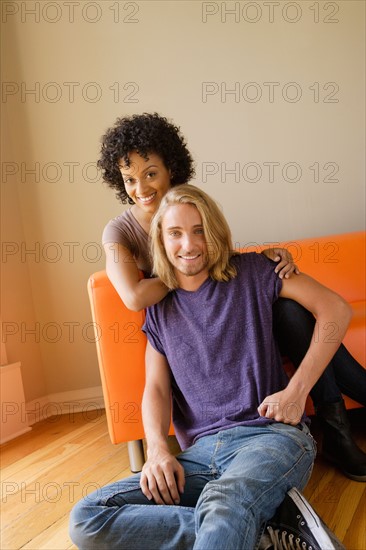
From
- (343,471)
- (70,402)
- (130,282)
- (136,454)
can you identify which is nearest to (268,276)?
(130,282)

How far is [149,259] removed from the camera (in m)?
1.80

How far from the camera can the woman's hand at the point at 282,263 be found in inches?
56.8

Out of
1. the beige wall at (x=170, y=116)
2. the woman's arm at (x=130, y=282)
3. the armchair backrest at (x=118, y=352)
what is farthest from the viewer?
the beige wall at (x=170, y=116)

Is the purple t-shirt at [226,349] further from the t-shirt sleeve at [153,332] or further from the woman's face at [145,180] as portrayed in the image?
the woman's face at [145,180]

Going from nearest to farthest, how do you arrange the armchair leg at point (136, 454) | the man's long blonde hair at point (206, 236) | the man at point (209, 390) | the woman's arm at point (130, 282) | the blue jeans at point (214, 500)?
the blue jeans at point (214, 500) < the man at point (209, 390) < the man's long blonde hair at point (206, 236) < the woman's arm at point (130, 282) < the armchair leg at point (136, 454)

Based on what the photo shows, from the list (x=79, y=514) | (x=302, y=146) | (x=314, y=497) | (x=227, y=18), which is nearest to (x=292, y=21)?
(x=227, y=18)

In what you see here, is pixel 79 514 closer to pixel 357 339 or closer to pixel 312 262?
pixel 357 339

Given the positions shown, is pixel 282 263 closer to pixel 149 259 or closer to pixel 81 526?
pixel 149 259

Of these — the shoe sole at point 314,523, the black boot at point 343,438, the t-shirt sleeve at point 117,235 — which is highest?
the t-shirt sleeve at point 117,235

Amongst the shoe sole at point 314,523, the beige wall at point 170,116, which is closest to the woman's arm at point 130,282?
the shoe sole at point 314,523

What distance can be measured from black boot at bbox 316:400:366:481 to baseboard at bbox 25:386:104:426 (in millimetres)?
1336

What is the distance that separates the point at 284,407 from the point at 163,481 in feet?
1.08

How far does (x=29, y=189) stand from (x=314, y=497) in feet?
5.97

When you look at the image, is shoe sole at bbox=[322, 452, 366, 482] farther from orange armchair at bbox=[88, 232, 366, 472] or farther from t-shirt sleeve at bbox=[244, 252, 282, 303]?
t-shirt sleeve at bbox=[244, 252, 282, 303]
